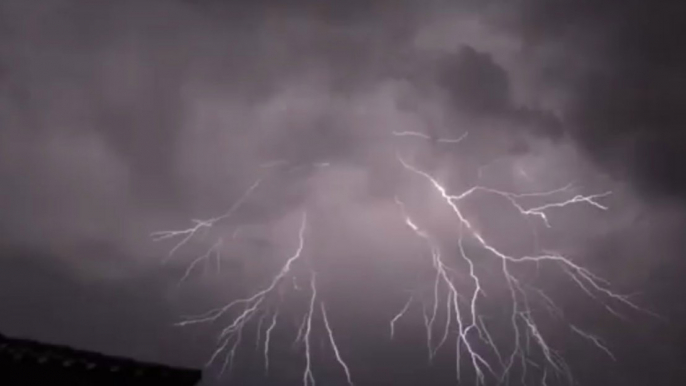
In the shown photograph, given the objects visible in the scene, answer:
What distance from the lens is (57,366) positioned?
1134cm

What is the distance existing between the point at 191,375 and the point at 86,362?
1.72 metres

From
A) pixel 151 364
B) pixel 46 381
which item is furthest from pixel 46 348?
pixel 151 364

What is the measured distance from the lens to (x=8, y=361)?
11289 millimetres

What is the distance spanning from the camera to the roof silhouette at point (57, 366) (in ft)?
37.0

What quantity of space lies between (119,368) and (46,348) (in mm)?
1215

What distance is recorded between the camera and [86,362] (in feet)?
37.3

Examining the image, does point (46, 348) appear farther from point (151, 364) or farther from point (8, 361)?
point (151, 364)

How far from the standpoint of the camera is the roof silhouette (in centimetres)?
1128

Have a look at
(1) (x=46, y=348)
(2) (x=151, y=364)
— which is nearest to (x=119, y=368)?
(2) (x=151, y=364)

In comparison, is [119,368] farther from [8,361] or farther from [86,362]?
[8,361]

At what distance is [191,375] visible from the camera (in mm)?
11875

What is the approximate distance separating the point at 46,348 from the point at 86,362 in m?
0.69

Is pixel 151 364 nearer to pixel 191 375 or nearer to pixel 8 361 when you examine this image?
pixel 191 375

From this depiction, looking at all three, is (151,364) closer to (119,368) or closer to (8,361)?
(119,368)
